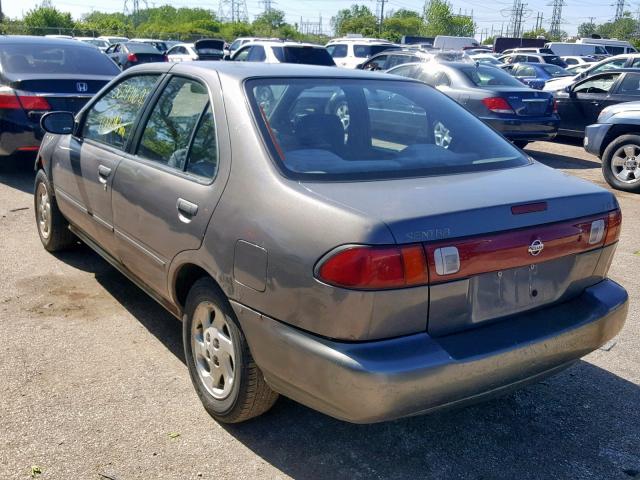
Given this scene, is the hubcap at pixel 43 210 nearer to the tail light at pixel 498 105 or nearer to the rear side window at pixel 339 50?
the tail light at pixel 498 105

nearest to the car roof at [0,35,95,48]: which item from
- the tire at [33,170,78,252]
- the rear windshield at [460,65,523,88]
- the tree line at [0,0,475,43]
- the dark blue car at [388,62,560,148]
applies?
the tire at [33,170,78,252]

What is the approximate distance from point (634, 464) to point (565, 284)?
0.89 meters

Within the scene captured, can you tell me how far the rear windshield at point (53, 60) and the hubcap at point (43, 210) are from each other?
3.05 m

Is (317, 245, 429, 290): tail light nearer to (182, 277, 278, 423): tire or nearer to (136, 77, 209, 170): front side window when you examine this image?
(182, 277, 278, 423): tire

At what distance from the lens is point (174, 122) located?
11.9ft

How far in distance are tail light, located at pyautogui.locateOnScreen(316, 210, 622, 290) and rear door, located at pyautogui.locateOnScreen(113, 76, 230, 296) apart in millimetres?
868

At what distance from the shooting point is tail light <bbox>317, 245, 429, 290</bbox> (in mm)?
2414

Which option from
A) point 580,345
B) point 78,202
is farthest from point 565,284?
Answer: point 78,202

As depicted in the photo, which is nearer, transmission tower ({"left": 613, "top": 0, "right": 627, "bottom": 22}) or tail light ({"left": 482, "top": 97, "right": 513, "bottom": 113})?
tail light ({"left": 482, "top": 97, "right": 513, "bottom": 113})

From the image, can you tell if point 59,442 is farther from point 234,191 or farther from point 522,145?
point 522,145

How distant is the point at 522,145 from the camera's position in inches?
494

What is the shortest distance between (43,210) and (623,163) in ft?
24.5

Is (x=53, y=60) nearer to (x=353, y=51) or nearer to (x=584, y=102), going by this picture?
(x=584, y=102)

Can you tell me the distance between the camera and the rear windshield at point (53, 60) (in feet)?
26.5
